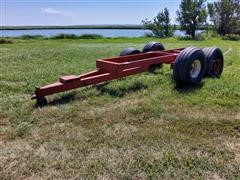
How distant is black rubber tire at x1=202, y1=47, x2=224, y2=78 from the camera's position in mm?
6070

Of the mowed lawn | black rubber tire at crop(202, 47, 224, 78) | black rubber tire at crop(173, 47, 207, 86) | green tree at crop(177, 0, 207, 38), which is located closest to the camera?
the mowed lawn

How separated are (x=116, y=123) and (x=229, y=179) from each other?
1.65 m

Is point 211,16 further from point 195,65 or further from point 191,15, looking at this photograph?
point 195,65

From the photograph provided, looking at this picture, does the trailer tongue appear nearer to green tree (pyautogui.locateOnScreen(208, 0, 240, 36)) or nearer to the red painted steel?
the red painted steel

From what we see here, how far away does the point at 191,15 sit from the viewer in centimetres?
3762

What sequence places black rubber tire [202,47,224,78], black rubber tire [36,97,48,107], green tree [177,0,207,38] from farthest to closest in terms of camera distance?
green tree [177,0,207,38]
black rubber tire [202,47,224,78]
black rubber tire [36,97,48,107]

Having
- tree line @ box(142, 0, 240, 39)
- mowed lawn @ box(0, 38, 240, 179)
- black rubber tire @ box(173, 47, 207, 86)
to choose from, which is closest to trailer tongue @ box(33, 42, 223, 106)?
black rubber tire @ box(173, 47, 207, 86)

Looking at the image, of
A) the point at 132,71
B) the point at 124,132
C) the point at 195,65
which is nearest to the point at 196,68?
the point at 195,65

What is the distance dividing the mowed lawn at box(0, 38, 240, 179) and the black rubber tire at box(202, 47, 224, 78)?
0.53 meters

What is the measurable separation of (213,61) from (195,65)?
725 millimetres

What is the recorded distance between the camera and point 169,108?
14.0 feet

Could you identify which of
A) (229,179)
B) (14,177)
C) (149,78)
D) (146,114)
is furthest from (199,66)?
(14,177)

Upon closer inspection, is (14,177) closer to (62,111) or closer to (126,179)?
(126,179)

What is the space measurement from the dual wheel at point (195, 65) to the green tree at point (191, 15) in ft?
106
